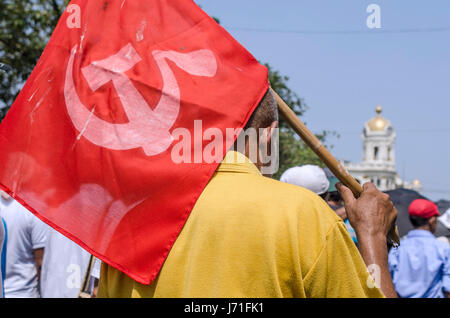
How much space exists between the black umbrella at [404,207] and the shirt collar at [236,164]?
5.87m

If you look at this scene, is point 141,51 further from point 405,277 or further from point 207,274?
point 405,277

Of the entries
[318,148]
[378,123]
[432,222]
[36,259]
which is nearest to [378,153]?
[378,123]

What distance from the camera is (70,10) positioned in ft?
6.70

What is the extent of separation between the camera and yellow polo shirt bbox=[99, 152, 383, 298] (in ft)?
5.17

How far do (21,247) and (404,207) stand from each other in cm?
529

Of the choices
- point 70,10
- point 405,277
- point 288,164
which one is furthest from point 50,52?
point 288,164

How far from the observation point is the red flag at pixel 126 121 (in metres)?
1.71

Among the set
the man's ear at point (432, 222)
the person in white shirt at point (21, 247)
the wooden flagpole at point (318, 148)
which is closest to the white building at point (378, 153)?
the man's ear at point (432, 222)

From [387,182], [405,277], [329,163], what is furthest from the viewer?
[387,182]

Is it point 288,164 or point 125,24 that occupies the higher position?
point 288,164

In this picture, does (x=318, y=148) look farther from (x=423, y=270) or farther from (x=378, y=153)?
(x=378, y=153)

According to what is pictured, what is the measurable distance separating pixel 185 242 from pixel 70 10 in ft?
3.19

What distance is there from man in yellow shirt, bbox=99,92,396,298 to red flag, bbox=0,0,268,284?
6 cm

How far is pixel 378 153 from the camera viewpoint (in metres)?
99.6
